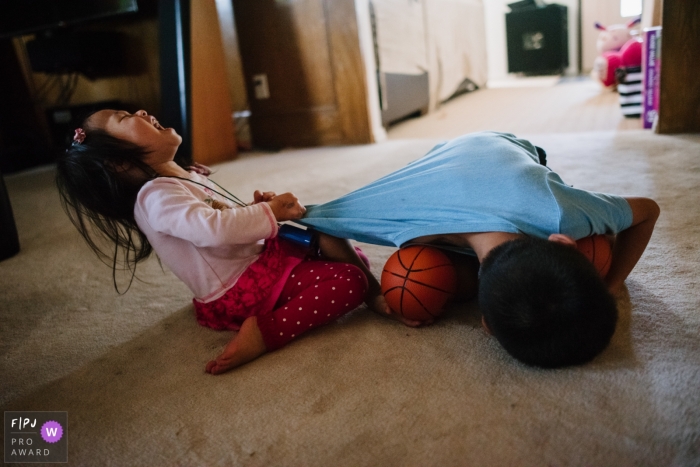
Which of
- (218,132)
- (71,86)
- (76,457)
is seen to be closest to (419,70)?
(218,132)

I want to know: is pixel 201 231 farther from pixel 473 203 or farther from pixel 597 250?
pixel 597 250

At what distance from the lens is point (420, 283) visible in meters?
0.91

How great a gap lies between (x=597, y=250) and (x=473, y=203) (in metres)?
0.22

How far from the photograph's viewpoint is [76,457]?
71cm

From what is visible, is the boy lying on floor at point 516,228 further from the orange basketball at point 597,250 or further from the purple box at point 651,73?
the purple box at point 651,73

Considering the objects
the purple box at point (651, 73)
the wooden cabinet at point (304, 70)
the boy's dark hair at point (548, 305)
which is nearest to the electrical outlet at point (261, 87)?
the wooden cabinet at point (304, 70)

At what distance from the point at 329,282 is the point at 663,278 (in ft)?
2.03

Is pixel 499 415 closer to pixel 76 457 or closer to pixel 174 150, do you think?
pixel 76 457

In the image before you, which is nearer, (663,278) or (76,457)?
(76,457)

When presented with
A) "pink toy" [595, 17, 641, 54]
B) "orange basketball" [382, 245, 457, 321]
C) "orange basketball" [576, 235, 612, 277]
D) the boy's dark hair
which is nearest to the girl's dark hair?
"orange basketball" [382, 245, 457, 321]

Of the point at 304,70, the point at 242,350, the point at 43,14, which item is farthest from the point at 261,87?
the point at 242,350

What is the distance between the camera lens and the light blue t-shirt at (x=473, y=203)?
85 centimetres

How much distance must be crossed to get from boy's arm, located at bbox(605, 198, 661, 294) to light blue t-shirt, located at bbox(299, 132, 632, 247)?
0.04 metres

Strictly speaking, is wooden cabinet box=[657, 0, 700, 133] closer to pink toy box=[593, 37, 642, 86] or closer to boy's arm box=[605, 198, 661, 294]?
pink toy box=[593, 37, 642, 86]
